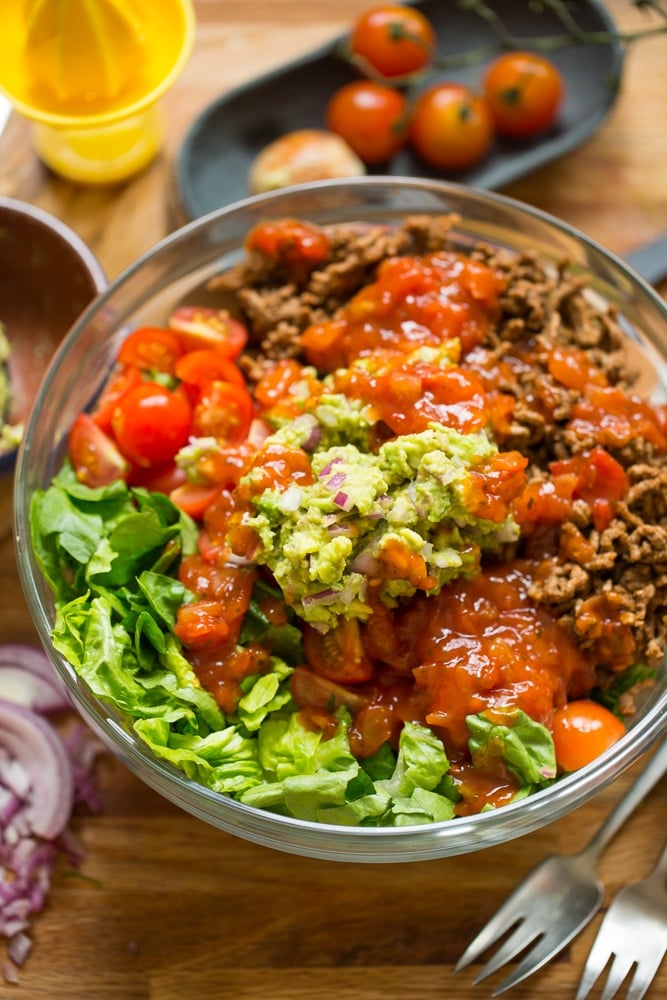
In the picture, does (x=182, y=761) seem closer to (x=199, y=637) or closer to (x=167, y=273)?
(x=199, y=637)

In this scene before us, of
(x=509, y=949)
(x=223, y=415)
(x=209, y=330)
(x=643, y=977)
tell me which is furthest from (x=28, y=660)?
(x=643, y=977)

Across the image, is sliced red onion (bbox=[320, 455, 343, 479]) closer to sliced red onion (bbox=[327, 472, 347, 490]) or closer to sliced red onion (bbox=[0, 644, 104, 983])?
sliced red onion (bbox=[327, 472, 347, 490])

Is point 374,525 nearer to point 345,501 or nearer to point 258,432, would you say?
point 345,501

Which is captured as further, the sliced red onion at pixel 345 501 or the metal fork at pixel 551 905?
the metal fork at pixel 551 905

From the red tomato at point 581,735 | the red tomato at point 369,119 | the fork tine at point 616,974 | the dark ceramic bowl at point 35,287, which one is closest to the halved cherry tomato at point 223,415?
the dark ceramic bowl at point 35,287

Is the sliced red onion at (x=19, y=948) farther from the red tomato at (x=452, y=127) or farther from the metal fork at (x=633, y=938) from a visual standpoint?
the red tomato at (x=452, y=127)

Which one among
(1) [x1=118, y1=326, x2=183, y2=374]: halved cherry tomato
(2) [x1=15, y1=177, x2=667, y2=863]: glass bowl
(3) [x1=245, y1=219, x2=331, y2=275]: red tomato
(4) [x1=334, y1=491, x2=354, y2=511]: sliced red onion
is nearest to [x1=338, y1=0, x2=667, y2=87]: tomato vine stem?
(2) [x1=15, y1=177, x2=667, y2=863]: glass bowl
